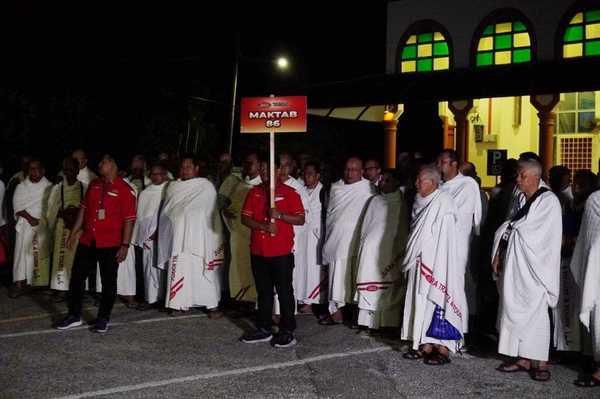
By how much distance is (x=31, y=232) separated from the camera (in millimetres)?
11711

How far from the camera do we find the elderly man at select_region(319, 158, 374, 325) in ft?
31.4

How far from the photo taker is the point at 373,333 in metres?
9.08

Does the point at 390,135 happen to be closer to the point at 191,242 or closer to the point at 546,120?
the point at 546,120

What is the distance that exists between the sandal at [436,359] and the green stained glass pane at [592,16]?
17353 millimetres

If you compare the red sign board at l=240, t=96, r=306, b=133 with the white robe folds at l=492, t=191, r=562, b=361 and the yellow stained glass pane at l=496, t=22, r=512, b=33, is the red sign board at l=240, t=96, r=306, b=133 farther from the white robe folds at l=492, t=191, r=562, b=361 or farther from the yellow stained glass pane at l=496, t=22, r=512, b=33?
the yellow stained glass pane at l=496, t=22, r=512, b=33

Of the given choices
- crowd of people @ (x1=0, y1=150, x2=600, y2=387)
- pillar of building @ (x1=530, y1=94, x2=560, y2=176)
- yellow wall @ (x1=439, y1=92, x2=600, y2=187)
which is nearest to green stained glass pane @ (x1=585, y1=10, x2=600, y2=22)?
yellow wall @ (x1=439, y1=92, x2=600, y2=187)

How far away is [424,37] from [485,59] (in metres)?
2.32

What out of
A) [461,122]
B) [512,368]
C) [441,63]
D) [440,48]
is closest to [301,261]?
[512,368]

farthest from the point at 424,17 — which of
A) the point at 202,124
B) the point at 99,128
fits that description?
the point at 99,128

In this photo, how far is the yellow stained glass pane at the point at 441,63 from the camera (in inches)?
995

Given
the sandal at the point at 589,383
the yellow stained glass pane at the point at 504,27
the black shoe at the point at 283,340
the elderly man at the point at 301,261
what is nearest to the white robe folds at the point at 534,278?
the sandal at the point at 589,383

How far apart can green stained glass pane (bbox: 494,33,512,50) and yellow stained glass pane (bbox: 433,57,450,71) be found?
5.17ft

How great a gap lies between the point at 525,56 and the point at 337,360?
58.7 feet

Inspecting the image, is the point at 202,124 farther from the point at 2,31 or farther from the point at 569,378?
the point at 569,378
